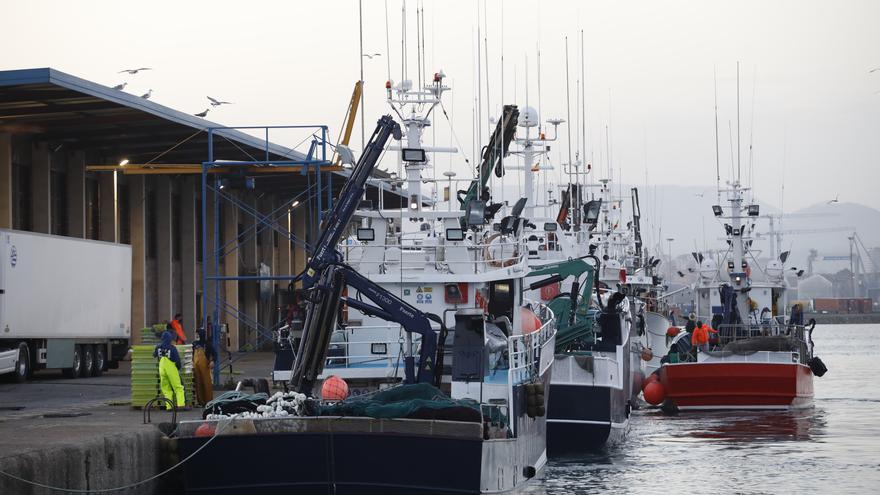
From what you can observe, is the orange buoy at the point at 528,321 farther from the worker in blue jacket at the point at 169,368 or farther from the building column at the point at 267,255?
the building column at the point at 267,255

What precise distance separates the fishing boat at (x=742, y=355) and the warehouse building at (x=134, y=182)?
953 cm

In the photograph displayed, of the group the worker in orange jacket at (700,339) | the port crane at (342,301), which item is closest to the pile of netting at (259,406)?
the port crane at (342,301)

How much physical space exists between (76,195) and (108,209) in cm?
252

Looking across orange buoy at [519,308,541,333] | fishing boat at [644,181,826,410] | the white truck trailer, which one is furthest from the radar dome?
orange buoy at [519,308,541,333]

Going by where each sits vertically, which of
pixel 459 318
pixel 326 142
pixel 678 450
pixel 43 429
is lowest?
pixel 678 450

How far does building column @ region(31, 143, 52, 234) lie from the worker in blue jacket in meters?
18.5

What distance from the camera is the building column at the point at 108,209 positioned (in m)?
44.0

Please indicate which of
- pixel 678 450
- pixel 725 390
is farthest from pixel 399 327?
pixel 725 390

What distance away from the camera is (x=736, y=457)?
26438 mm

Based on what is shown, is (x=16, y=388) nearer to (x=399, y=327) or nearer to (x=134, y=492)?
(x=399, y=327)

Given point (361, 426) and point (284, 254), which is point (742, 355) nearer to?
point (361, 426)

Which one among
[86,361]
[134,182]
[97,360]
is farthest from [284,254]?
[86,361]

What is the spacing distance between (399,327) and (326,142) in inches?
391

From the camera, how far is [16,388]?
2881 centimetres
